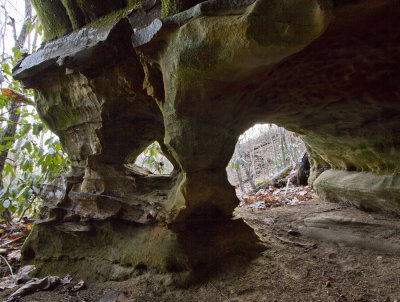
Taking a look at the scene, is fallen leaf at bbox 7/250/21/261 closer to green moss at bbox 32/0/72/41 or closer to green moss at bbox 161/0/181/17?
green moss at bbox 32/0/72/41

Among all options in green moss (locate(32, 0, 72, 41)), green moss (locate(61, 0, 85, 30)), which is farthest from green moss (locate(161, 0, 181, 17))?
green moss (locate(32, 0, 72, 41))

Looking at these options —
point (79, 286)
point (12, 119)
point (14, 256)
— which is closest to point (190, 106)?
point (79, 286)

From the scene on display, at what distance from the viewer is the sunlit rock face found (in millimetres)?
1541

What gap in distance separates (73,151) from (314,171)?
163 inches

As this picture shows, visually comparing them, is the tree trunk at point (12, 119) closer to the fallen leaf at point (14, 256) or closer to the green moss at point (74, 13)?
the fallen leaf at point (14, 256)

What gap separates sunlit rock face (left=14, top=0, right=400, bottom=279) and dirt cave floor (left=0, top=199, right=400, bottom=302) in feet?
0.64

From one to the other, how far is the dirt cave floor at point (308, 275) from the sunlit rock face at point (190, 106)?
0.20 metres

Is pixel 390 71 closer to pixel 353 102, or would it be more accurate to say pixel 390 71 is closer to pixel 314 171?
pixel 353 102

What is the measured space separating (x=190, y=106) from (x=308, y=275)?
1.72 meters

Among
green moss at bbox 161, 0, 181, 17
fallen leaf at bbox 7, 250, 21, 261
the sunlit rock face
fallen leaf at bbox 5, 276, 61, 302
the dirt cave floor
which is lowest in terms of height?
the dirt cave floor

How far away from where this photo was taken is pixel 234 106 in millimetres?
2207

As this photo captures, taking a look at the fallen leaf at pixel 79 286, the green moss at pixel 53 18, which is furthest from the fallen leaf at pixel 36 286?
the green moss at pixel 53 18

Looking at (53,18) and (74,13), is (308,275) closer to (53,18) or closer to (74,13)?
(74,13)

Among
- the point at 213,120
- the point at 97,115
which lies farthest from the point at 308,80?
the point at 97,115
